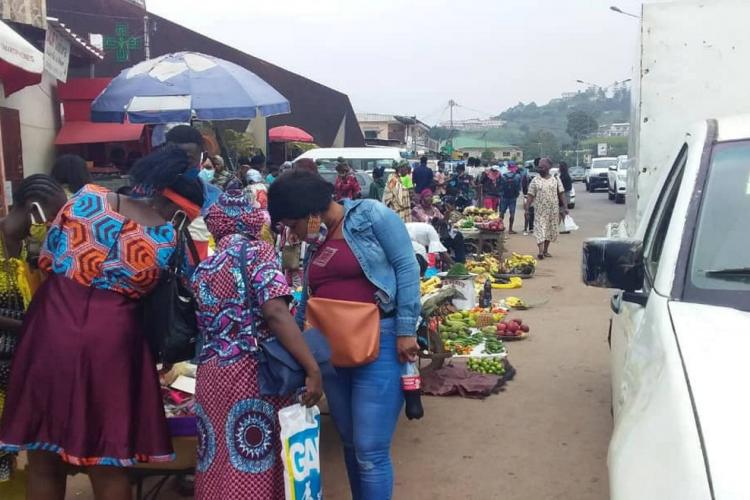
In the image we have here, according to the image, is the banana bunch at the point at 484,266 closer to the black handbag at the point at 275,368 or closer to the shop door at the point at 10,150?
the shop door at the point at 10,150

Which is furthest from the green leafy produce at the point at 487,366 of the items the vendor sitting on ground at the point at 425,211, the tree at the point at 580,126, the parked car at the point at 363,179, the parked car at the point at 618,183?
the tree at the point at 580,126

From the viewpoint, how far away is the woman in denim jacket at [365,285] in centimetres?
321

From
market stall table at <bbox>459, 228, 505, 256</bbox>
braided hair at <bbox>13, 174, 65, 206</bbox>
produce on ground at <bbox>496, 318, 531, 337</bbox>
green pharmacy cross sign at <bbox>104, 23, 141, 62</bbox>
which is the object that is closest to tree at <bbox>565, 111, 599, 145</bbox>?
green pharmacy cross sign at <bbox>104, 23, 141, 62</bbox>

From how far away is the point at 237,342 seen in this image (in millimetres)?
2947

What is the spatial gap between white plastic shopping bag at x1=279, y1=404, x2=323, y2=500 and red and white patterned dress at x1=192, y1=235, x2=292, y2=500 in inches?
5.4

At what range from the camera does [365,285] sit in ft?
10.8

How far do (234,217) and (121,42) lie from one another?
19.3 m

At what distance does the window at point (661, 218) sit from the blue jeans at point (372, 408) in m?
1.15

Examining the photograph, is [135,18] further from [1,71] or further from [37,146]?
[1,71]

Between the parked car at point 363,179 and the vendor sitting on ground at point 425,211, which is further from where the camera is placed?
the parked car at point 363,179

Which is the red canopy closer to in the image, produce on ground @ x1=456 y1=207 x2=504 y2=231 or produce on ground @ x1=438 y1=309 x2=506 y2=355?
produce on ground @ x1=456 y1=207 x2=504 y2=231

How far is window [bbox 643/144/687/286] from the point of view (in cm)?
299

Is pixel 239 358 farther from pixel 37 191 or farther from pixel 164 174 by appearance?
pixel 37 191

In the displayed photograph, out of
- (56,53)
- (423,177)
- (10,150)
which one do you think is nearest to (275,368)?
(10,150)
